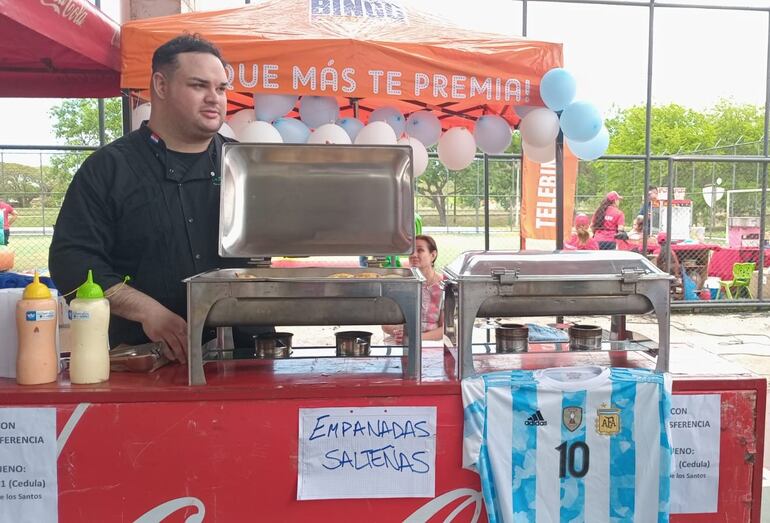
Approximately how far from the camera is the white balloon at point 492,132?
5367 millimetres

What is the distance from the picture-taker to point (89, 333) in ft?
6.21

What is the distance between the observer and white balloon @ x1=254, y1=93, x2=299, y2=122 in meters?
4.55

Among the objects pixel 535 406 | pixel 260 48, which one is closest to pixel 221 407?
pixel 535 406

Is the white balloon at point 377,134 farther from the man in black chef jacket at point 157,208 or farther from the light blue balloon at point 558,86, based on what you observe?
the man in black chef jacket at point 157,208

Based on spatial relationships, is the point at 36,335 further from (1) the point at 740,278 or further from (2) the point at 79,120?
(2) the point at 79,120

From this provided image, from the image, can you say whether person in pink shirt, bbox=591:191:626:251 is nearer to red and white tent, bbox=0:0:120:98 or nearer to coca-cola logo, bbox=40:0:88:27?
red and white tent, bbox=0:0:120:98

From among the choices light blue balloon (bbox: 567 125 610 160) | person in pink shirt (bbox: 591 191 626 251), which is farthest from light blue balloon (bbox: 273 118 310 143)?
person in pink shirt (bbox: 591 191 626 251)

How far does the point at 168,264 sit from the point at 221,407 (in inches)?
25.8

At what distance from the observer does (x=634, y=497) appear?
6.47ft

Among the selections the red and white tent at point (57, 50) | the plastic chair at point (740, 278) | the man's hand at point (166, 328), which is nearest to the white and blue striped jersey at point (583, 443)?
the man's hand at point (166, 328)

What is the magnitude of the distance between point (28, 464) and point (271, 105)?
10.5 feet

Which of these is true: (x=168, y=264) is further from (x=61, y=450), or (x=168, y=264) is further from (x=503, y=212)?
(x=503, y=212)

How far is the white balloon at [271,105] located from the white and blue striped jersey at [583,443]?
3168 mm

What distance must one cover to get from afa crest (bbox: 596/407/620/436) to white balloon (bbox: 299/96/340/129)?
3273 millimetres
